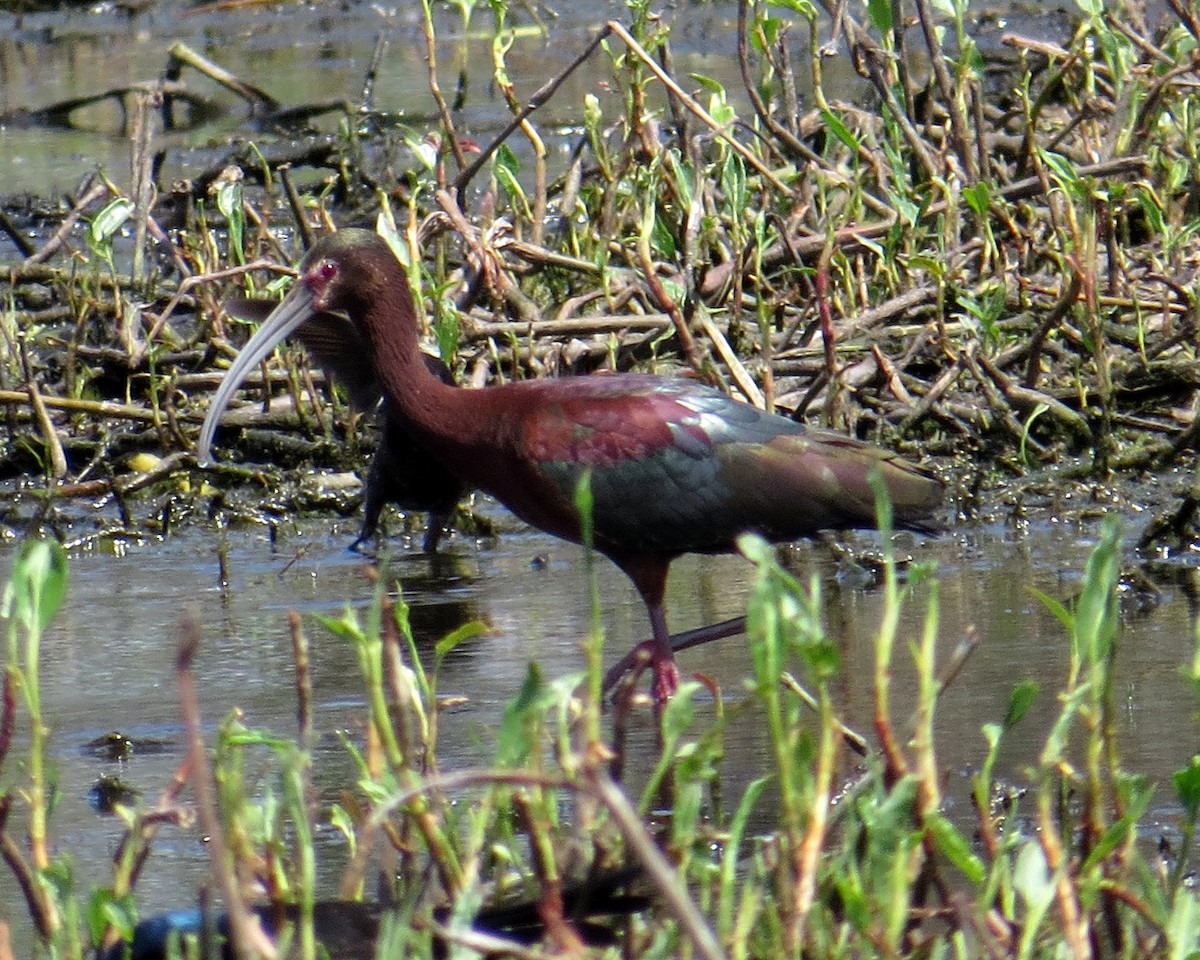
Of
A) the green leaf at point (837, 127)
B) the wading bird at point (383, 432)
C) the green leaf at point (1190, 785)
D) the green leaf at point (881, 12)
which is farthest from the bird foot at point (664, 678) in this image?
the green leaf at point (881, 12)

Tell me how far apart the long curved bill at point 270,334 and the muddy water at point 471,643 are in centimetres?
56

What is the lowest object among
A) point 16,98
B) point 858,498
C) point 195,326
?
point 858,498

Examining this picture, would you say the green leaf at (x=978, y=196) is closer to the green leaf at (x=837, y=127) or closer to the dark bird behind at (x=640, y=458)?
the green leaf at (x=837, y=127)

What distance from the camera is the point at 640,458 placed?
5203 millimetres

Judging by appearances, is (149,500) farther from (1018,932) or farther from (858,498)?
(1018,932)

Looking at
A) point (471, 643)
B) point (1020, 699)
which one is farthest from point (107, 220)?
point (1020, 699)

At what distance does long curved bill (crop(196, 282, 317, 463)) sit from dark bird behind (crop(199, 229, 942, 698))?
0.57 feet

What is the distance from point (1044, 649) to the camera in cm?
514

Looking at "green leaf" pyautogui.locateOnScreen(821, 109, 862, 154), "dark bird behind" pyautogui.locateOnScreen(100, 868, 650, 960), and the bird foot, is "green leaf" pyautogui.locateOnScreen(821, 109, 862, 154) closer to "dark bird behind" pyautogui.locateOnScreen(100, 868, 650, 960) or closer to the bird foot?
the bird foot

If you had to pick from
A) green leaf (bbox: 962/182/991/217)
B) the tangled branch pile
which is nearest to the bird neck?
the tangled branch pile

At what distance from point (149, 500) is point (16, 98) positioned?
726 cm

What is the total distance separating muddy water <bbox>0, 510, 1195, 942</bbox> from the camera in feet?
14.1

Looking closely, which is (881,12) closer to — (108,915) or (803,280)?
(803,280)

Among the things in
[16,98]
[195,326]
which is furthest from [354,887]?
[16,98]
